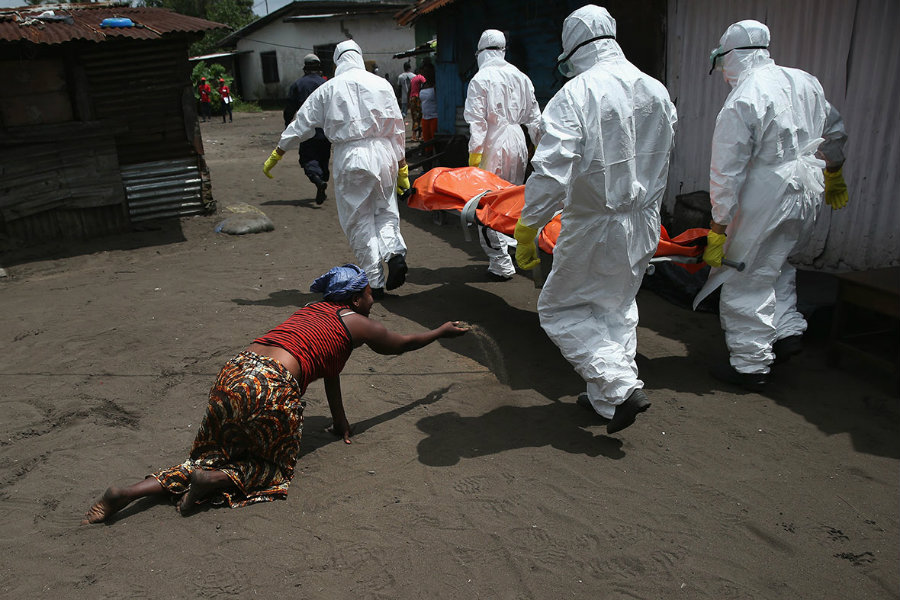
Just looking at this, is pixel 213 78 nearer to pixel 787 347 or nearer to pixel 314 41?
pixel 314 41

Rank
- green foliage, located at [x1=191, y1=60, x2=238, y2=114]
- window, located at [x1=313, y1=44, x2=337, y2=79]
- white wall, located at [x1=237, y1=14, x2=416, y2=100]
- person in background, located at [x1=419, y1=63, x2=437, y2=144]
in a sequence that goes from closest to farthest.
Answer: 1. person in background, located at [x1=419, y1=63, x2=437, y2=144]
2. window, located at [x1=313, y1=44, x2=337, y2=79]
3. green foliage, located at [x1=191, y1=60, x2=238, y2=114]
4. white wall, located at [x1=237, y1=14, x2=416, y2=100]

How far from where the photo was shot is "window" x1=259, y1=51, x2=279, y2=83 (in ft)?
91.1

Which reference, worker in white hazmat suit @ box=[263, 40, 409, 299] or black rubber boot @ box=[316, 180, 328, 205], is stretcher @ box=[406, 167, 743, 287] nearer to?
worker in white hazmat suit @ box=[263, 40, 409, 299]

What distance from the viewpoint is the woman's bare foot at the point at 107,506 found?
9.89 ft

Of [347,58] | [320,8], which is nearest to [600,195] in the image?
[347,58]

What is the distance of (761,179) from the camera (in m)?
4.01

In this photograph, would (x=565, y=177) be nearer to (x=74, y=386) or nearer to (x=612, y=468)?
(x=612, y=468)

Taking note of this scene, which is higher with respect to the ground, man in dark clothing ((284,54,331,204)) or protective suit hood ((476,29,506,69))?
protective suit hood ((476,29,506,69))

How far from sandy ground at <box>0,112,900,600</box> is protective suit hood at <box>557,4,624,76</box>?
76.5 inches

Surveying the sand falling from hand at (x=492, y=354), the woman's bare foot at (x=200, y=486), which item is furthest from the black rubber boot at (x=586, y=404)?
the woman's bare foot at (x=200, y=486)

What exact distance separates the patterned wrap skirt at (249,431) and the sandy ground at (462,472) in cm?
12

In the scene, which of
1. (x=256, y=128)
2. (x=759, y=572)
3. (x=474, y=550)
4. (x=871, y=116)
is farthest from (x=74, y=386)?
(x=256, y=128)

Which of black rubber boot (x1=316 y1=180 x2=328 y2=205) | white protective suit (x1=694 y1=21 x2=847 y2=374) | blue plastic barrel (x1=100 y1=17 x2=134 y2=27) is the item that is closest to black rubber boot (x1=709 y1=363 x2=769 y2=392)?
white protective suit (x1=694 y1=21 x2=847 y2=374)

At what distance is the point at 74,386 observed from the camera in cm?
447
